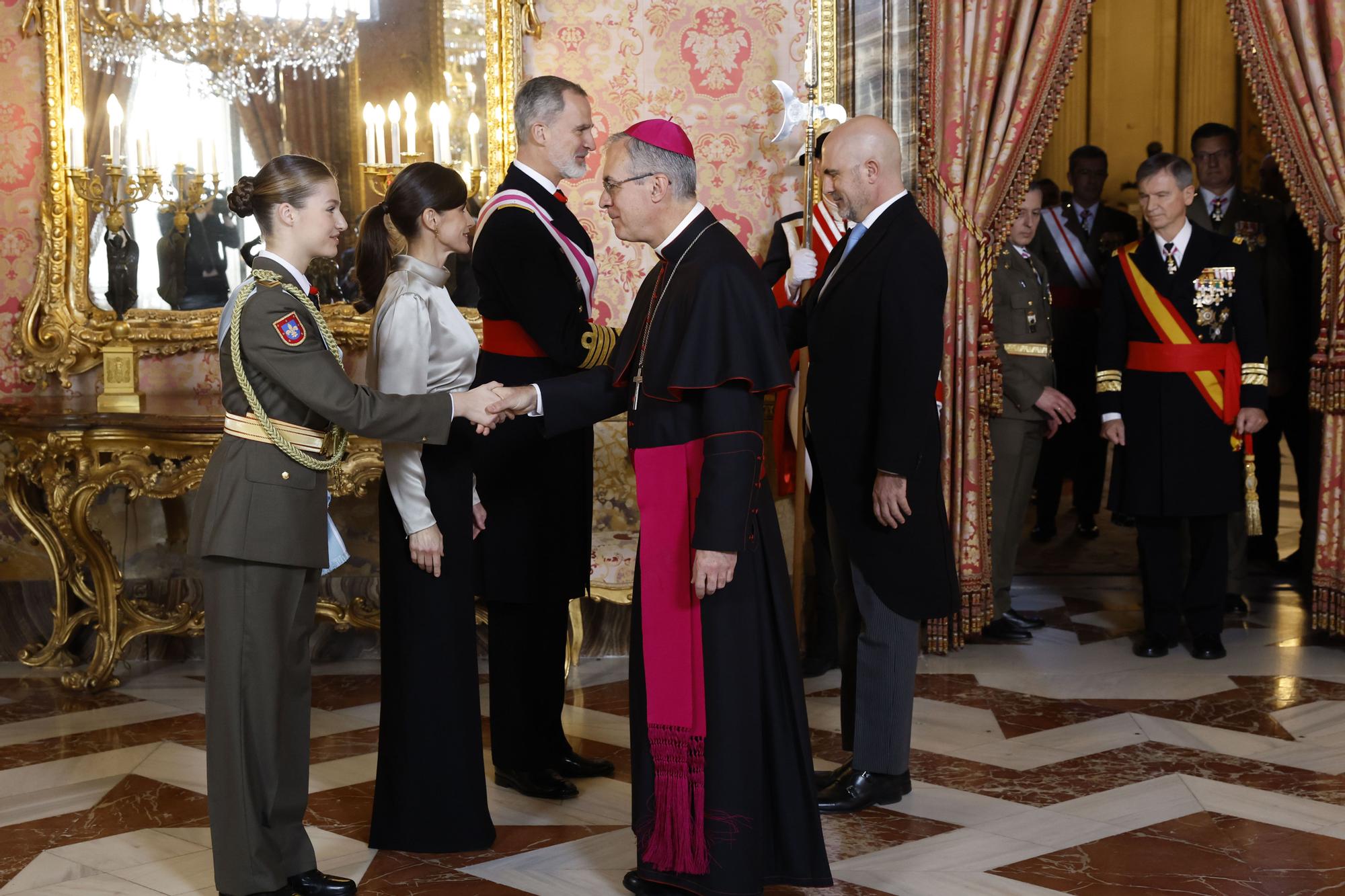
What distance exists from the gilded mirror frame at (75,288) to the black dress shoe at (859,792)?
7.27ft

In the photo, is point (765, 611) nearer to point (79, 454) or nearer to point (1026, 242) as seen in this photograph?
point (79, 454)

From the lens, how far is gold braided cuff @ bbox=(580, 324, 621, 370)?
297 cm

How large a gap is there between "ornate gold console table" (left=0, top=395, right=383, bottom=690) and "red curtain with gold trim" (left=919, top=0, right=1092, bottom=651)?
1865 millimetres

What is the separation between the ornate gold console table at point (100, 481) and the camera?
156 inches

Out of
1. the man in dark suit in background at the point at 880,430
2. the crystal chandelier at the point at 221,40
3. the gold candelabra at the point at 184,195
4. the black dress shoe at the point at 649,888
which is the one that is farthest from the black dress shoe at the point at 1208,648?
the gold candelabra at the point at 184,195

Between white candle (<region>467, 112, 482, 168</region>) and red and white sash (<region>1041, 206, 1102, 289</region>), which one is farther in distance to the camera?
red and white sash (<region>1041, 206, 1102, 289</region>)

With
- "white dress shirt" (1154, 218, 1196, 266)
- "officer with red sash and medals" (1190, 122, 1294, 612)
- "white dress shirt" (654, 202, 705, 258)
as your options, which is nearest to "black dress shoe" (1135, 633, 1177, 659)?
"officer with red sash and medals" (1190, 122, 1294, 612)

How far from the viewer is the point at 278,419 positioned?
2.44 metres

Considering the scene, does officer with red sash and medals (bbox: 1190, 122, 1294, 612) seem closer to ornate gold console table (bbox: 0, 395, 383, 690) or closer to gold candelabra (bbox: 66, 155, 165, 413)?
ornate gold console table (bbox: 0, 395, 383, 690)

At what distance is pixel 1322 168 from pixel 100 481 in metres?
3.94

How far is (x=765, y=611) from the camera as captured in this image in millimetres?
2426

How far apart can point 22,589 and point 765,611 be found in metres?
3.12

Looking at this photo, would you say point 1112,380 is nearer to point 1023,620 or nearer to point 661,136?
point 1023,620

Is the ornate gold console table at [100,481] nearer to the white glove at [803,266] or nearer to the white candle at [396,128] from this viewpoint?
the white candle at [396,128]
